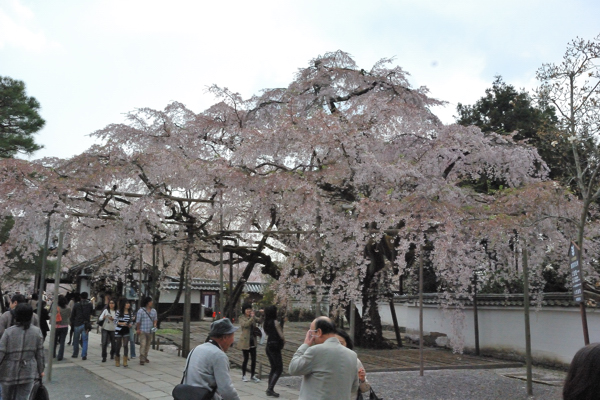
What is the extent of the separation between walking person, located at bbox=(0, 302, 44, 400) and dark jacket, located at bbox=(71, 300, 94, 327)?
751 centimetres

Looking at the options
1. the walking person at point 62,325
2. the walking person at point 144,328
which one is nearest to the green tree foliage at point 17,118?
the walking person at point 62,325

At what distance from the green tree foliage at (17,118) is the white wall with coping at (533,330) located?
1677 centimetres

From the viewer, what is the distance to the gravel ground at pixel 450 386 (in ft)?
28.8

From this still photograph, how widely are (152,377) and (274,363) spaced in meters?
3.26

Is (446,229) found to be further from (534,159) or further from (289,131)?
(534,159)

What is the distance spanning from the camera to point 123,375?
35.2 feet

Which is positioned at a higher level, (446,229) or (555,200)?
(555,200)

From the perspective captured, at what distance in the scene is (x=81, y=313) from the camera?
13.0 metres

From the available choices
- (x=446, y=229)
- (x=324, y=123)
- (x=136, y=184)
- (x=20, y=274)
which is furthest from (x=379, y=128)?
(x=20, y=274)

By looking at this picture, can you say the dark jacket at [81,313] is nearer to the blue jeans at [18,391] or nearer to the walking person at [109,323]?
the walking person at [109,323]

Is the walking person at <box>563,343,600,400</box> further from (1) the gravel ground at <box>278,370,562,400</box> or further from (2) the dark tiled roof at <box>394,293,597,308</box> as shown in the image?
(2) the dark tiled roof at <box>394,293,597,308</box>

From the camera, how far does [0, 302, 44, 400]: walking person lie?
19.0ft

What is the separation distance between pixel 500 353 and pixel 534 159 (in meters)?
5.92

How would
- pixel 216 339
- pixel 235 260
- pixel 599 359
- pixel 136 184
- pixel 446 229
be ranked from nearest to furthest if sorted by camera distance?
pixel 599 359 → pixel 216 339 → pixel 446 229 → pixel 136 184 → pixel 235 260
